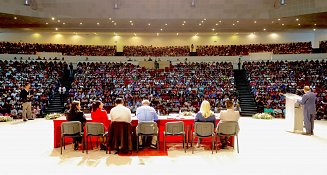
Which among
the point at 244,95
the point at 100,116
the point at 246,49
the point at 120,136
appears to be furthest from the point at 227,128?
the point at 246,49

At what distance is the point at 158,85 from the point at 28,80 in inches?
301

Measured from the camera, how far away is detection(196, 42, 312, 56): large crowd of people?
26.5 metres

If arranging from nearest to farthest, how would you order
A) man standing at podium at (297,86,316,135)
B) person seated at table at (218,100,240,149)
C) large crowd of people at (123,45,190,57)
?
person seated at table at (218,100,240,149) → man standing at podium at (297,86,316,135) → large crowd of people at (123,45,190,57)

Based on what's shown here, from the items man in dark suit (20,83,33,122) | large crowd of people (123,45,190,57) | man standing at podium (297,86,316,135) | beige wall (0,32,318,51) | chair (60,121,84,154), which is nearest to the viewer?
chair (60,121,84,154)

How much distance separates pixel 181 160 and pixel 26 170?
117 inches

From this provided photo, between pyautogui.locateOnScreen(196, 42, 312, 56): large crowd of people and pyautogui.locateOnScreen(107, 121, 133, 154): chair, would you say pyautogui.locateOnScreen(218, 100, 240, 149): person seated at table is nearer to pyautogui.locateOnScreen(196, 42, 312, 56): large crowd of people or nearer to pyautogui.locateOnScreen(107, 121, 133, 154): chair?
pyautogui.locateOnScreen(107, 121, 133, 154): chair

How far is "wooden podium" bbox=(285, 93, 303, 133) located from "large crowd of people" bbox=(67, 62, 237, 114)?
19.5 ft

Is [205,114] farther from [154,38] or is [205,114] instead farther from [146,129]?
[154,38]

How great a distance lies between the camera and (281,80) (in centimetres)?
1978

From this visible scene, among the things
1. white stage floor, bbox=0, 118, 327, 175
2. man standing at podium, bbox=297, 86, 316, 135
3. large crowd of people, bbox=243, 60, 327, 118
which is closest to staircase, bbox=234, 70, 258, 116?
large crowd of people, bbox=243, 60, 327, 118

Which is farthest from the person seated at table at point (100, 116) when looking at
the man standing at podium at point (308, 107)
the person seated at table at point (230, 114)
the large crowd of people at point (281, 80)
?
the large crowd of people at point (281, 80)

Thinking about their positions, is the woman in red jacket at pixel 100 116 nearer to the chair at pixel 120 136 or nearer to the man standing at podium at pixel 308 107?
the chair at pixel 120 136

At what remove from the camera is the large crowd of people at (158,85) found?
1745 cm

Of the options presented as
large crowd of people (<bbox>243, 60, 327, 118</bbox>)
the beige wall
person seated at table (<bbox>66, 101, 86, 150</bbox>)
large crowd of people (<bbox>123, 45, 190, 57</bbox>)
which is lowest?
person seated at table (<bbox>66, 101, 86, 150</bbox>)
